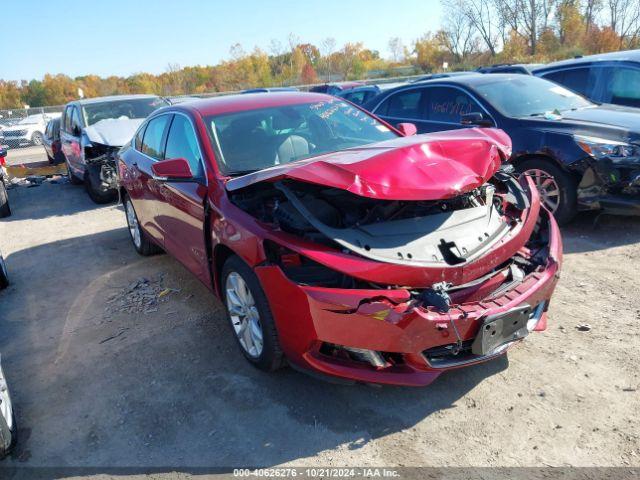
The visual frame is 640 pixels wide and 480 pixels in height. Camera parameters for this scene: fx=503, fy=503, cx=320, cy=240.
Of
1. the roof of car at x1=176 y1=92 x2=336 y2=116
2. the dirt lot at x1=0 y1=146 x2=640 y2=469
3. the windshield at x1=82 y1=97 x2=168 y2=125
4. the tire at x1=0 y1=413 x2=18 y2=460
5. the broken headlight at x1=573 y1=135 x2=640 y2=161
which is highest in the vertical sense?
the windshield at x1=82 y1=97 x2=168 y2=125

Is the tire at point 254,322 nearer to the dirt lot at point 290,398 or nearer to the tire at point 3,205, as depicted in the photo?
the dirt lot at point 290,398

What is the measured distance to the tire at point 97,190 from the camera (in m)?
9.09

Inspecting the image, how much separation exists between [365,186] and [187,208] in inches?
70.6

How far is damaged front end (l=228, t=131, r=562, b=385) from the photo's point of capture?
101 inches

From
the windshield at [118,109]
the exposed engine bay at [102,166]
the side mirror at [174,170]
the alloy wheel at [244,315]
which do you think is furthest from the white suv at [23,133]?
the alloy wheel at [244,315]

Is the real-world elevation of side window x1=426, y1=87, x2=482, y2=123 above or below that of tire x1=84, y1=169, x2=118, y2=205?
above

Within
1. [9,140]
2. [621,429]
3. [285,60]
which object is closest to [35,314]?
[621,429]

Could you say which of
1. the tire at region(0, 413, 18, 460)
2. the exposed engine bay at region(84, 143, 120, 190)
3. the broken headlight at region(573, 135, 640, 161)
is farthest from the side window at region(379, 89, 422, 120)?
the tire at region(0, 413, 18, 460)

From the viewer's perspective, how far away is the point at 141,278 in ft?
17.4

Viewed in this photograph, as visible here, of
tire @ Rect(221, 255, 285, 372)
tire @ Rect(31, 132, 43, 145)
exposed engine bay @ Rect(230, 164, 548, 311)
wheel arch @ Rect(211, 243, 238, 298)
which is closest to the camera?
exposed engine bay @ Rect(230, 164, 548, 311)

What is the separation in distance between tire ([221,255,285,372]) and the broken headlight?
13.2 ft

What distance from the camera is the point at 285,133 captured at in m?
4.05

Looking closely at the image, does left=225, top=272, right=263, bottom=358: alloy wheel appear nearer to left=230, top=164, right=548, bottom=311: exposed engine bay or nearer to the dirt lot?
the dirt lot

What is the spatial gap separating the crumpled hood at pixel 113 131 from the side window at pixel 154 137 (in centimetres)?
412
